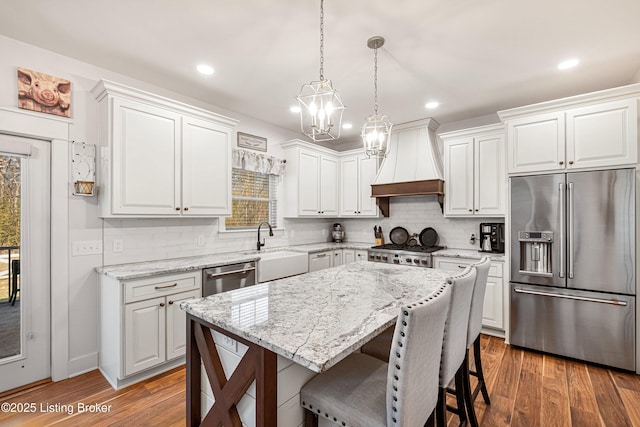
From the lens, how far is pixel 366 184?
191 inches

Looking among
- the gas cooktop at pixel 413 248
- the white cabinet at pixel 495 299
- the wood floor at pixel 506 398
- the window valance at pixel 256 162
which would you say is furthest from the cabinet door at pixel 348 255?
the wood floor at pixel 506 398

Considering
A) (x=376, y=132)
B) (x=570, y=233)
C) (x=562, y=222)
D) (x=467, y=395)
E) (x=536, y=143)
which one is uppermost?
(x=536, y=143)

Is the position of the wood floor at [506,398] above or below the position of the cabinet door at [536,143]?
below

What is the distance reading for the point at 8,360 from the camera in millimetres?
2355

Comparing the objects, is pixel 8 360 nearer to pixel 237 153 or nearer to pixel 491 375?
pixel 237 153

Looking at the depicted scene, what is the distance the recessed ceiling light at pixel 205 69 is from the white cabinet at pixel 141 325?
1.89m

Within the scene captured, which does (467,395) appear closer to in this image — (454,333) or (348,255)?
(454,333)

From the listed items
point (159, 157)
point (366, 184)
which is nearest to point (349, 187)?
point (366, 184)

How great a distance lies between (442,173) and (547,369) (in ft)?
7.92

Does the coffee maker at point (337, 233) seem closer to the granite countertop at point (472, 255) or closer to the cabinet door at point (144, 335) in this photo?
the granite countertop at point (472, 255)

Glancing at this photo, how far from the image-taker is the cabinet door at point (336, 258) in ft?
15.0

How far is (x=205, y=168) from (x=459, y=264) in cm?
310

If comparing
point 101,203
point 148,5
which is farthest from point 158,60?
point 101,203

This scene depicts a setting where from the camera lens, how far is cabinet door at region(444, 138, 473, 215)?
3.83 m
